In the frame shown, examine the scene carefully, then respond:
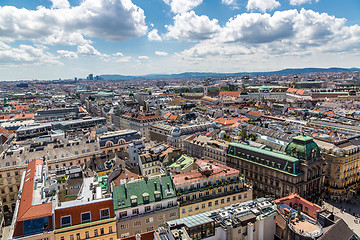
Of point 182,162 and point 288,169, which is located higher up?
point 182,162

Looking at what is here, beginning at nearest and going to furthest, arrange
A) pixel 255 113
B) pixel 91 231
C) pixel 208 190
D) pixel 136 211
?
pixel 91 231
pixel 136 211
pixel 208 190
pixel 255 113

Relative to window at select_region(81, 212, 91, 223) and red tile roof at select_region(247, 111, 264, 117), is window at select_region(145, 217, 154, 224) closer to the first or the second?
window at select_region(81, 212, 91, 223)

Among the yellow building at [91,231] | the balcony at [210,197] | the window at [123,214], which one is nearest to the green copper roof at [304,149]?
the balcony at [210,197]

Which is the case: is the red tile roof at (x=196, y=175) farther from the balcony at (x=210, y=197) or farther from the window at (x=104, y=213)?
the window at (x=104, y=213)

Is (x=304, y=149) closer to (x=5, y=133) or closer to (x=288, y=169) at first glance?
(x=288, y=169)

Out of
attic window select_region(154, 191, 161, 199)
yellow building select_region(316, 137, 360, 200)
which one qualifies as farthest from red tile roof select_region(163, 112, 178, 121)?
attic window select_region(154, 191, 161, 199)

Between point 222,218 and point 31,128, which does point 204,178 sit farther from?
point 31,128

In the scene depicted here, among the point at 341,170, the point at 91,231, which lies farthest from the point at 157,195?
the point at 341,170

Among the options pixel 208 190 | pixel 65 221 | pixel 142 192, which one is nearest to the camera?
pixel 65 221

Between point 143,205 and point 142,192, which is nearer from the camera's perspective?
point 143,205
